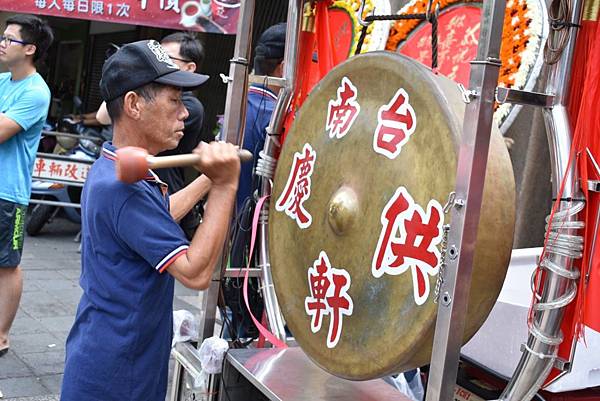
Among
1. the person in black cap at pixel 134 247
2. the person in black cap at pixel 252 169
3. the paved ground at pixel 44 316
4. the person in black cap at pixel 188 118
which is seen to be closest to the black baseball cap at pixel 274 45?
the person in black cap at pixel 252 169

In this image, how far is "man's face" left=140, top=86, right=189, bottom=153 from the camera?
2051mm

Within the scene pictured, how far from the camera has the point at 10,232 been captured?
408 centimetres

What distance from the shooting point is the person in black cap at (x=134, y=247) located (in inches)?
75.9

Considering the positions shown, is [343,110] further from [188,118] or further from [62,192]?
[62,192]

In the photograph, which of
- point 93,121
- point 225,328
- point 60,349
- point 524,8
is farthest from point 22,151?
point 93,121

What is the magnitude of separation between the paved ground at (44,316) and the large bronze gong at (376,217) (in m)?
2.29

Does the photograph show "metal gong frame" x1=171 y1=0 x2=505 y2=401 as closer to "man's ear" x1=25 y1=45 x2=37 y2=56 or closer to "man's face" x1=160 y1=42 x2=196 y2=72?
"man's face" x1=160 y1=42 x2=196 y2=72

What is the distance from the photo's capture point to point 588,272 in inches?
64.2

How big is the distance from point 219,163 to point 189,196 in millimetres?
687

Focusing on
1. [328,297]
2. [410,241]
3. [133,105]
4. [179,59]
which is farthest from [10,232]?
[410,241]

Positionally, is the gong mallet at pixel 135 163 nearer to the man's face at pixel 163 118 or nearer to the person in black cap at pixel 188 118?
the man's face at pixel 163 118

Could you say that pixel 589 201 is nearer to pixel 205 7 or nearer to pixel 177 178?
pixel 177 178

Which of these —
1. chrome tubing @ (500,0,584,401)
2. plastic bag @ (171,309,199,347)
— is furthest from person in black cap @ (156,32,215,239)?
chrome tubing @ (500,0,584,401)

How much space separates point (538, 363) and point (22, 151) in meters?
3.34
